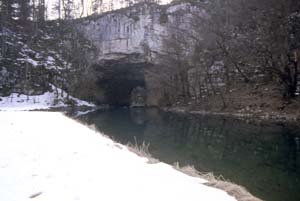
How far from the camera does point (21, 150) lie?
27.3 feet

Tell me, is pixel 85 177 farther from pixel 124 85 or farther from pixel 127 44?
pixel 124 85

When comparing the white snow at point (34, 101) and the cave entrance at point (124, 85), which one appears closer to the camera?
the white snow at point (34, 101)

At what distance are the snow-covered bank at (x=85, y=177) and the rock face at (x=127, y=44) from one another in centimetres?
3883

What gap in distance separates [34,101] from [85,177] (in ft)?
114

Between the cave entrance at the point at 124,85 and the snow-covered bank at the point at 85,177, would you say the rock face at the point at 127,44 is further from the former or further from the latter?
the snow-covered bank at the point at 85,177

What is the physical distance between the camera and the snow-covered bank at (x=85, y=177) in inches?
199

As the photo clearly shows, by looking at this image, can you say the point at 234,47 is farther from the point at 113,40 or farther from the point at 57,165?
the point at 57,165

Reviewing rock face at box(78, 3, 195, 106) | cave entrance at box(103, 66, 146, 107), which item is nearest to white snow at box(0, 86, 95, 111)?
rock face at box(78, 3, 195, 106)

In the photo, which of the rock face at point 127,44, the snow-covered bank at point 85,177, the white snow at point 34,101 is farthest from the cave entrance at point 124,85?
the snow-covered bank at point 85,177

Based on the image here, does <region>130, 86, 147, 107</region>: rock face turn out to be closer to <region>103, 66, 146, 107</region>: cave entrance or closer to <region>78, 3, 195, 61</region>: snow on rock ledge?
<region>103, 66, 146, 107</region>: cave entrance

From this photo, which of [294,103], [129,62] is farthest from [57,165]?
[129,62]

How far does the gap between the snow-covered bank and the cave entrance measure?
137 ft

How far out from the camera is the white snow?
3588 cm

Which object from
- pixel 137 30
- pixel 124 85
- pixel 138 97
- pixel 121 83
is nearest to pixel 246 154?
pixel 137 30
